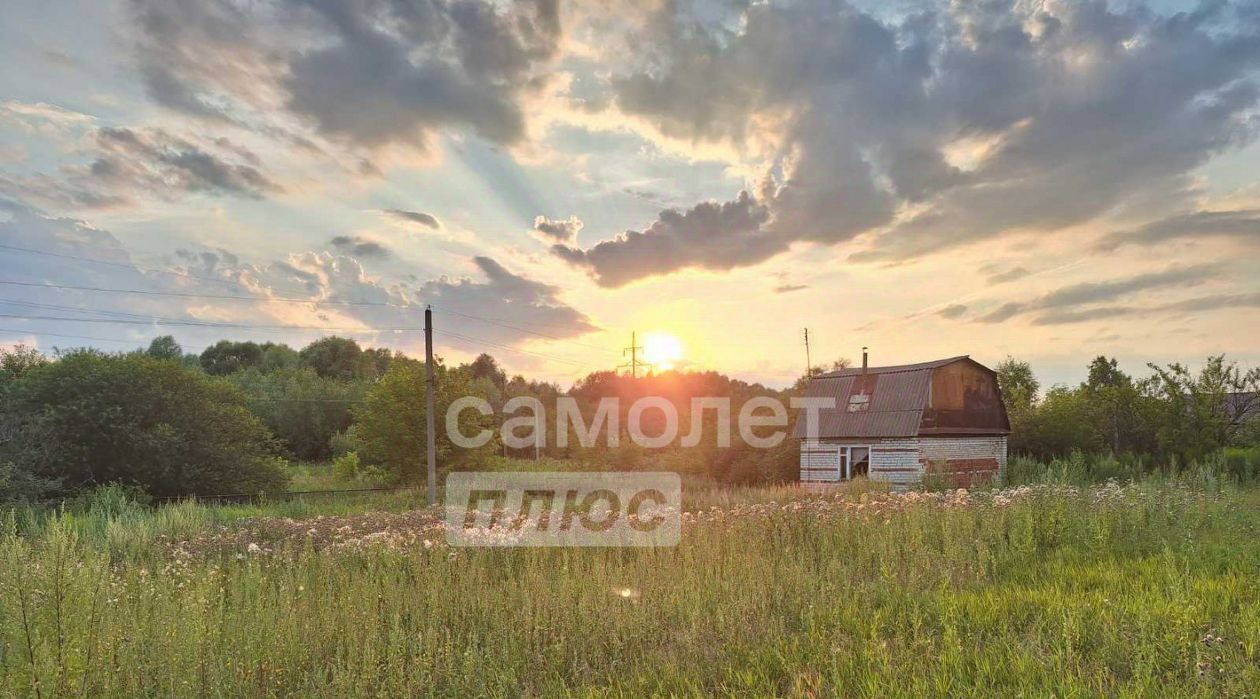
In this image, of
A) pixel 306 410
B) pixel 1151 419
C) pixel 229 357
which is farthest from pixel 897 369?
pixel 229 357

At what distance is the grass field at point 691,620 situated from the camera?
14.8 feet

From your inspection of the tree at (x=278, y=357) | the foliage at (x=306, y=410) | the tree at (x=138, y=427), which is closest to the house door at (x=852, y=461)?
the tree at (x=138, y=427)

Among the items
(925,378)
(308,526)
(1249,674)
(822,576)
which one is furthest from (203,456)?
(1249,674)

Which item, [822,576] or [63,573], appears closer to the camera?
[63,573]

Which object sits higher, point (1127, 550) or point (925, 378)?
point (925, 378)

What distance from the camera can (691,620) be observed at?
233 inches

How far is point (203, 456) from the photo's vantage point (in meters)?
27.0

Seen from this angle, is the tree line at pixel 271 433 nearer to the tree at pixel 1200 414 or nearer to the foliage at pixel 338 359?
the tree at pixel 1200 414

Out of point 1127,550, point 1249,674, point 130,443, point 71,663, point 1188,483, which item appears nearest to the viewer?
point 1249,674

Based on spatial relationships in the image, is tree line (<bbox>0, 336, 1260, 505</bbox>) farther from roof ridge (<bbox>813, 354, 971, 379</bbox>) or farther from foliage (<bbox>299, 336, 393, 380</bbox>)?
foliage (<bbox>299, 336, 393, 380</bbox>)

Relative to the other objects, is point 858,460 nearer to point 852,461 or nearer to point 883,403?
point 852,461

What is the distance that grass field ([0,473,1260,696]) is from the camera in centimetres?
451

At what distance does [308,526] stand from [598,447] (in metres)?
27.9

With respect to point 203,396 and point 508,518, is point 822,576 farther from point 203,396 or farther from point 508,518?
point 203,396
